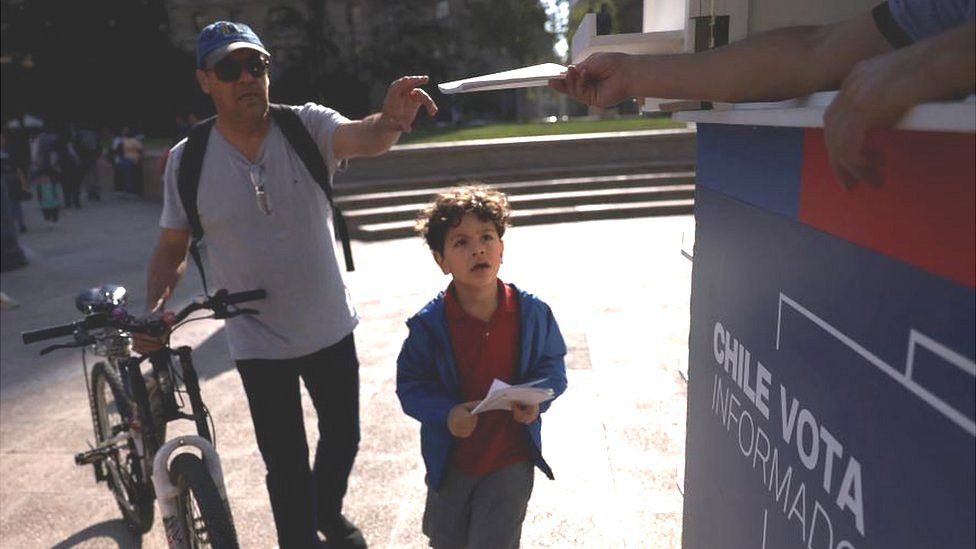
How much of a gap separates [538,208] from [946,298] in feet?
33.6

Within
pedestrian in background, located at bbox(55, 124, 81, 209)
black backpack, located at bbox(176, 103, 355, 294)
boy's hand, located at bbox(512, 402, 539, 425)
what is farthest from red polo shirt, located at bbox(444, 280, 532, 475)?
pedestrian in background, located at bbox(55, 124, 81, 209)

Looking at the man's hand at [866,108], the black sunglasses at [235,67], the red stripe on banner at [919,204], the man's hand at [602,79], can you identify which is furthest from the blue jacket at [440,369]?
the man's hand at [866,108]

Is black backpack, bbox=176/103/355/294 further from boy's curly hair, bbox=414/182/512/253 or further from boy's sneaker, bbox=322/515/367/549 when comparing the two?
boy's sneaker, bbox=322/515/367/549

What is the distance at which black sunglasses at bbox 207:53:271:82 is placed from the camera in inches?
103

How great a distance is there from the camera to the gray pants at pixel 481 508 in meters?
2.29

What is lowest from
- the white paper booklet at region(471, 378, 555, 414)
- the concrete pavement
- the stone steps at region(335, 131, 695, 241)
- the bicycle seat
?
the concrete pavement

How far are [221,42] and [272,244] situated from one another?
702 millimetres

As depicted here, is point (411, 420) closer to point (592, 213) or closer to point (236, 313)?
point (236, 313)

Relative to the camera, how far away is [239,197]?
2.68 metres

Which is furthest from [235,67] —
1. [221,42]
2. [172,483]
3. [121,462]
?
[121,462]

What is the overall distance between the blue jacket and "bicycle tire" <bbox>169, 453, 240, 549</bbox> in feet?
2.12

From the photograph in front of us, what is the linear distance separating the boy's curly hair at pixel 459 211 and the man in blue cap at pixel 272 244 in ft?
1.06

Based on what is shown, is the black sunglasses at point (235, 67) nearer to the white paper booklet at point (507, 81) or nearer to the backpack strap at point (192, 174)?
the backpack strap at point (192, 174)

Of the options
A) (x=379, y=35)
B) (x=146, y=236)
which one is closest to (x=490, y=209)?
(x=146, y=236)
